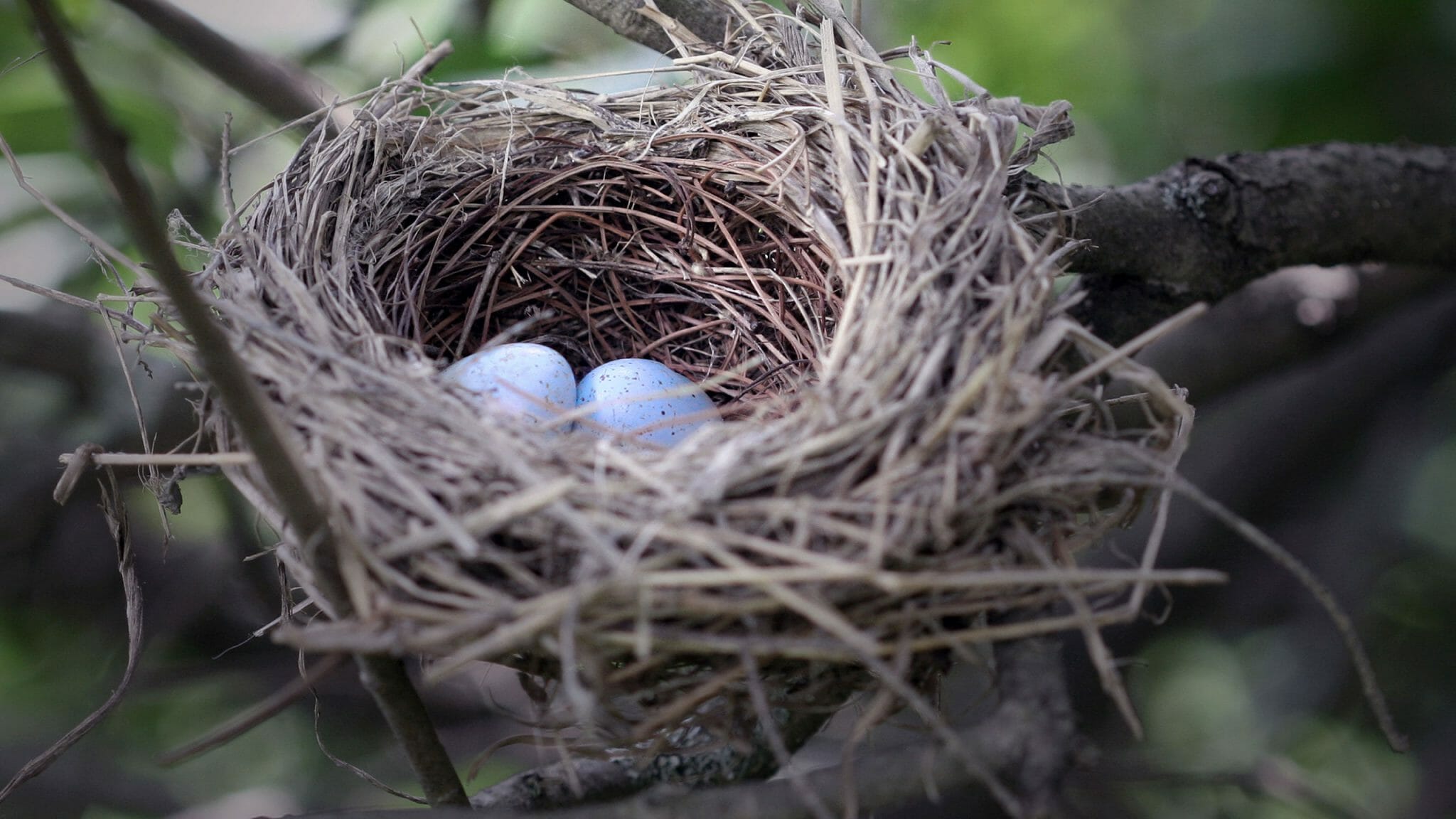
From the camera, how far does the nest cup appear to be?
59cm

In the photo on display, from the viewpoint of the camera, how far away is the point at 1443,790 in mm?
1692

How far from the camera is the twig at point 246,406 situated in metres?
0.44

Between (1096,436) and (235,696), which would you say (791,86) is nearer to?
(1096,436)

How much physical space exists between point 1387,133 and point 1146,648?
1145 mm

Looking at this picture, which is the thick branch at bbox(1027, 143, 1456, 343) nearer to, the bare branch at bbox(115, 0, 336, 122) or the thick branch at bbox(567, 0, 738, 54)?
the thick branch at bbox(567, 0, 738, 54)

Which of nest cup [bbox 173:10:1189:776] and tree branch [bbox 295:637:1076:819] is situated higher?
nest cup [bbox 173:10:1189:776]

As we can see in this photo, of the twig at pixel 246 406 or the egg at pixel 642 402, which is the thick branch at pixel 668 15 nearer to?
the egg at pixel 642 402

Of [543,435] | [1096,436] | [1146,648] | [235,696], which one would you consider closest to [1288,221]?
[1096,436]

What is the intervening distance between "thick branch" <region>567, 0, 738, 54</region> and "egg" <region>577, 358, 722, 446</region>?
441 mm

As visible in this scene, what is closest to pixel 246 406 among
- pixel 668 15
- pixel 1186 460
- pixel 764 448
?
pixel 764 448

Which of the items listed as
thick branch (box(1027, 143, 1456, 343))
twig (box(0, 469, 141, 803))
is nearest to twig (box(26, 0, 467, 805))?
twig (box(0, 469, 141, 803))

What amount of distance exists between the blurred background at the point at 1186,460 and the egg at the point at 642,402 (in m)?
0.54

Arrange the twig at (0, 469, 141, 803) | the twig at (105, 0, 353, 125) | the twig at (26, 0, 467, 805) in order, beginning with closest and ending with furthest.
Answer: the twig at (26, 0, 467, 805), the twig at (0, 469, 141, 803), the twig at (105, 0, 353, 125)

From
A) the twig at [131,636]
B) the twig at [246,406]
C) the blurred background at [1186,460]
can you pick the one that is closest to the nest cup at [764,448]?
the twig at [246,406]
